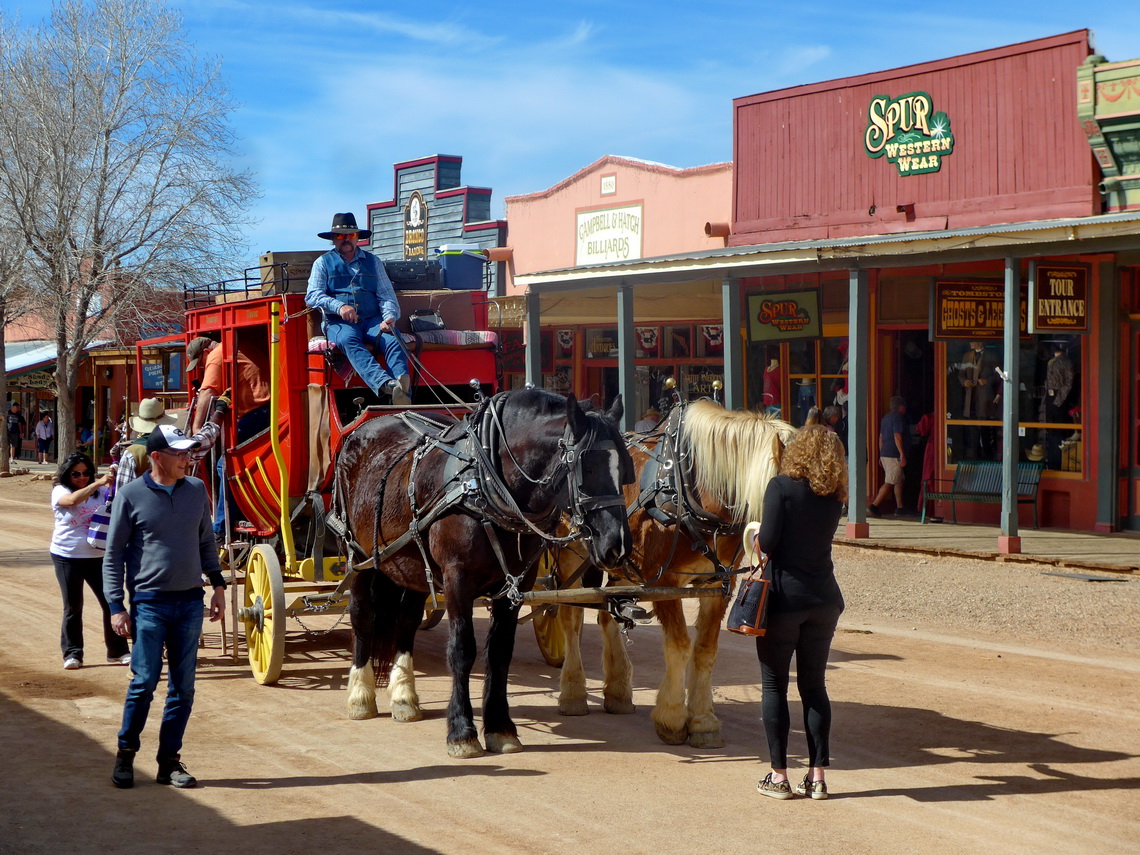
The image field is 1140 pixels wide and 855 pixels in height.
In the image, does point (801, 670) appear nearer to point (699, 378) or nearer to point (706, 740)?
point (706, 740)

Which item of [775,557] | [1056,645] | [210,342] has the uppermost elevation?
[210,342]

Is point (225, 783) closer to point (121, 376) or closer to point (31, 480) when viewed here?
point (31, 480)

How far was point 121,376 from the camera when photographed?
1442 inches

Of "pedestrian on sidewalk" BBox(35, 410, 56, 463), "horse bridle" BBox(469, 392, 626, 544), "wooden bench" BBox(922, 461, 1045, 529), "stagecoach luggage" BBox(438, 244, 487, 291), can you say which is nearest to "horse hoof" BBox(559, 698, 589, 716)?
"horse bridle" BBox(469, 392, 626, 544)

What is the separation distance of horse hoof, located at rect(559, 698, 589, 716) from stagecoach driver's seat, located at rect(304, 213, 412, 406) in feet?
8.28

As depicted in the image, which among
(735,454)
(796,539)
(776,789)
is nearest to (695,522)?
(735,454)

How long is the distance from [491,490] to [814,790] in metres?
2.31

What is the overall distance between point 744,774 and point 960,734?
1625 millimetres

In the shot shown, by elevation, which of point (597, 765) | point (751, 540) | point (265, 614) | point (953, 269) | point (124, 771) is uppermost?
point (953, 269)

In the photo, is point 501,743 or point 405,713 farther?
point 405,713

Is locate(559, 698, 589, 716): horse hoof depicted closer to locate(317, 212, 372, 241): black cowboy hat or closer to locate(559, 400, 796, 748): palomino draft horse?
locate(559, 400, 796, 748): palomino draft horse

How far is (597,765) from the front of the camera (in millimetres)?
6758

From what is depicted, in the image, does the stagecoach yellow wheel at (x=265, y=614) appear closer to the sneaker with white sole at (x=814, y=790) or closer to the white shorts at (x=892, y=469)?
the sneaker with white sole at (x=814, y=790)

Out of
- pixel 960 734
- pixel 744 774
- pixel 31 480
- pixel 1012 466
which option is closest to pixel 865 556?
pixel 1012 466
